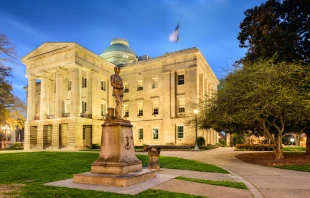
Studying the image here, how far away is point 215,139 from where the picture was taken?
156 ft

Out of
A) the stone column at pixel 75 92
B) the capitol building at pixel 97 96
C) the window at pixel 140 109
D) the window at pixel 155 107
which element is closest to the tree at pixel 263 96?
the capitol building at pixel 97 96

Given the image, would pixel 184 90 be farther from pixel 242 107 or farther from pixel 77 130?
pixel 242 107

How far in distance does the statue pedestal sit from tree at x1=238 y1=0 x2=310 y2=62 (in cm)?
1537

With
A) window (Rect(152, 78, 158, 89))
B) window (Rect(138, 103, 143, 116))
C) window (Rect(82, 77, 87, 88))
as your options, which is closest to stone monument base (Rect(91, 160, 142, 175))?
window (Rect(152, 78, 158, 89))

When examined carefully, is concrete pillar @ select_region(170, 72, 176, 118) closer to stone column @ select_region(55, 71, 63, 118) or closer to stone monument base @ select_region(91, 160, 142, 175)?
stone column @ select_region(55, 71, 63, 118)

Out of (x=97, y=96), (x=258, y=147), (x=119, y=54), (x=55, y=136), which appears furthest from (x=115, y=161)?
(x=119, y=54)

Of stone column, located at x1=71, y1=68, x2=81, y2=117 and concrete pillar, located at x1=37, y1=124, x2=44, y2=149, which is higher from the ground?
stone column, located at x1=71, y1=68, x2=81, y2=117

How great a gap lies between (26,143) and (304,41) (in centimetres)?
3966

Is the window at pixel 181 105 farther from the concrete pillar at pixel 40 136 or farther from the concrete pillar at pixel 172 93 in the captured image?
the concrete pillar at pixel 40 136

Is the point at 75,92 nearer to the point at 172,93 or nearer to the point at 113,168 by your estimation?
the point at 172,93

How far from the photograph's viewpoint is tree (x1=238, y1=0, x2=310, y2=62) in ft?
63.1

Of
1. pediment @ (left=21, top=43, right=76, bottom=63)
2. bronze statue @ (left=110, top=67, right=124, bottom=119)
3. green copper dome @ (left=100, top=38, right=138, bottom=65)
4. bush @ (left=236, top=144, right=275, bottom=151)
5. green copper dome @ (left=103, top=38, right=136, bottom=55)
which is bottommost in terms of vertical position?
bush @ (left=236, top=144, right=275, bottom=151)

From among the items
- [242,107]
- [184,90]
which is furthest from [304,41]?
[184,90]

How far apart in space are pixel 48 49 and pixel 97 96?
10.7m
